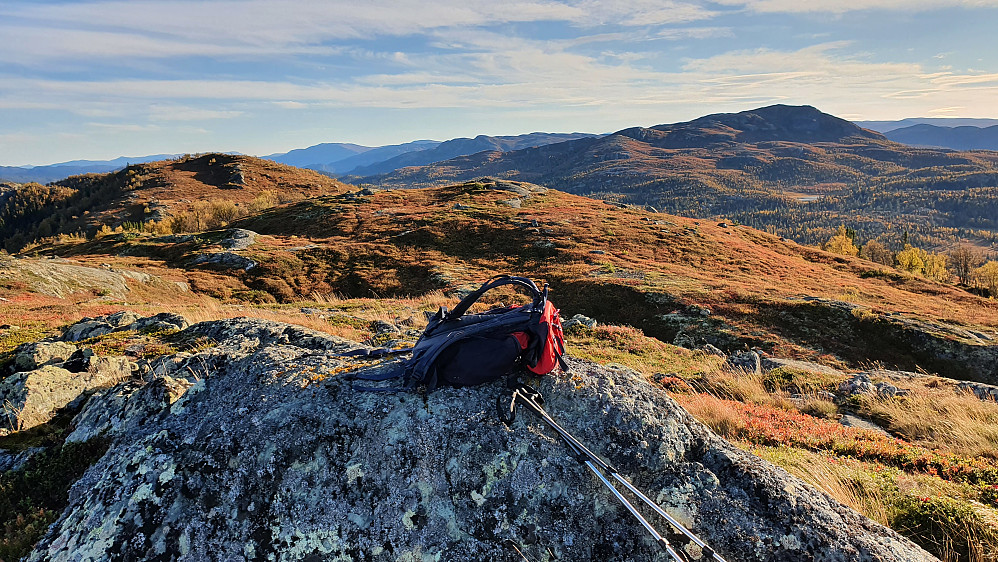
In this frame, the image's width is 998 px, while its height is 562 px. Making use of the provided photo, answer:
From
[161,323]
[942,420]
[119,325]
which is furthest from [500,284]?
[119,325]

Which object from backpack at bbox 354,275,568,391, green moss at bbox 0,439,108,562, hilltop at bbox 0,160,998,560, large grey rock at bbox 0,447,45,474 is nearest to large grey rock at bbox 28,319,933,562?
hilltop at bbox 0,160,998,560

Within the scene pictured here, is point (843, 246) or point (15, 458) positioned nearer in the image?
point (15, 458)

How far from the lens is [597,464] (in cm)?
337

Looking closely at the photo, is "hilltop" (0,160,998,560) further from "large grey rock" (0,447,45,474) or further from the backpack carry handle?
the backpack carry handle

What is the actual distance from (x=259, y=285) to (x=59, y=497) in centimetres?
2609

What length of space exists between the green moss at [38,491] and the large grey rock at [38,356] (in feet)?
12.1

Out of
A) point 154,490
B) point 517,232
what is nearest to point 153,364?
point 154,490

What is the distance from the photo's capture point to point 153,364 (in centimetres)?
587

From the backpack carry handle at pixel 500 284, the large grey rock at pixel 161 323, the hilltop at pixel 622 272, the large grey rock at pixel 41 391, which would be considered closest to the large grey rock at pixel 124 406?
the large grey rock at pixel 41 391

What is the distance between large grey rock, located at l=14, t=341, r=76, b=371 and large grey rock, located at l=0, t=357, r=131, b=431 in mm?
1495

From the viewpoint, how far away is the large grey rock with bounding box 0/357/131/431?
517 cm

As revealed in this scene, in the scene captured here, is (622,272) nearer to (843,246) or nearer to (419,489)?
(419,489)

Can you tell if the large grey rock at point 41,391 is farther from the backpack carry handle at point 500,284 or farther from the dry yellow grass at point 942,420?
the dry yellow grass at point 942,420

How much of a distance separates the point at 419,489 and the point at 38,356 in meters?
8.10
